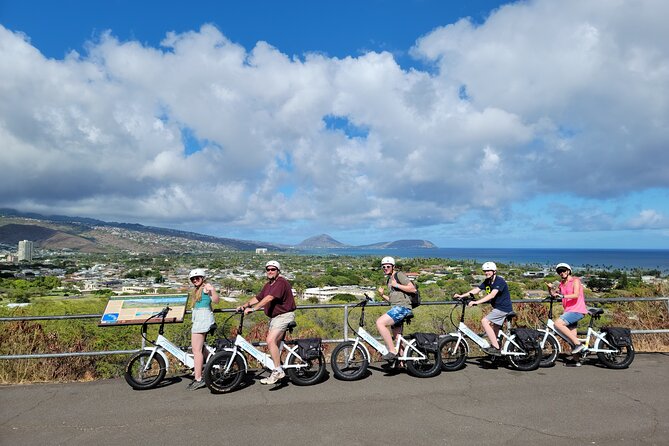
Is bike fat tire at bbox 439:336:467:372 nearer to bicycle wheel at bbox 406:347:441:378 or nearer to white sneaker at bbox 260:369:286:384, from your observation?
Answer: bicycle wheel at bbox 406:347:441:378

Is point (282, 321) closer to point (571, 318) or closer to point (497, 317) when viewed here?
point (497, 317)

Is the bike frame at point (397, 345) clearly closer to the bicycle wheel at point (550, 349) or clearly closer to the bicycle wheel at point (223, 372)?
the bicycle wheel at point (223, 372)

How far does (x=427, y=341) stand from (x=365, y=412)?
2027mm

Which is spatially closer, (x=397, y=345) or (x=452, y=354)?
(x=397, y=345)

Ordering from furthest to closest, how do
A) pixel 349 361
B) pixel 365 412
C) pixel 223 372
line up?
1. pixel 349 361
2. pixel 223 372
3. pixel 365 412

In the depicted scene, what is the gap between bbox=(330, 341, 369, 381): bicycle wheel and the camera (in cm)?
665

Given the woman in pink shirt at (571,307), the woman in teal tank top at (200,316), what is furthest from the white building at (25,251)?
the woman in pink shirt at (571,307)

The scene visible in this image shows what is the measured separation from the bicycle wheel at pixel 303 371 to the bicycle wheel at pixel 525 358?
3.10 meters

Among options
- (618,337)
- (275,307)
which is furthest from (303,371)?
(618,337)

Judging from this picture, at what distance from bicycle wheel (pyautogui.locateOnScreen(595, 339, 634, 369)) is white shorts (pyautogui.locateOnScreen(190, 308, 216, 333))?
20.7ft

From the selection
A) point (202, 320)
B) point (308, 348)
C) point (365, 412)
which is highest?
point (202, 320)

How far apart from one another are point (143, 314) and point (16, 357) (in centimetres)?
202

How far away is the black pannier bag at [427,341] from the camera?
695 centimetres

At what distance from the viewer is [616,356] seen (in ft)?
24.7
